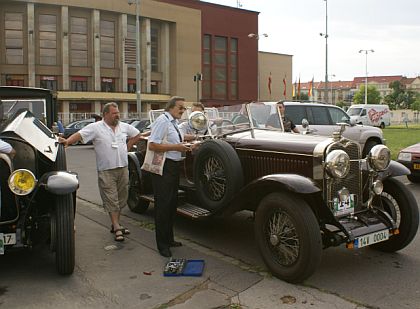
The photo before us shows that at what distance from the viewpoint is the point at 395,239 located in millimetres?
5309

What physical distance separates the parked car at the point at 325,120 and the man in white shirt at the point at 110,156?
283 inches

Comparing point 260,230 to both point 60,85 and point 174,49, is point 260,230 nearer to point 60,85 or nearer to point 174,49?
point 60,85

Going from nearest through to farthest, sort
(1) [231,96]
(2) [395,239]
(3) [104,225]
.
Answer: (2) [395,239], (3) [104,225], (1) [231,96]

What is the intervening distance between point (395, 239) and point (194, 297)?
2544 mm

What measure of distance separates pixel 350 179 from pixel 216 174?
1550 millimetres

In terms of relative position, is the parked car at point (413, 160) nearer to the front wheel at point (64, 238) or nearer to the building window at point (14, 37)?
the front wheel at point (64, 238)

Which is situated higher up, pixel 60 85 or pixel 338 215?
pixel 60 85

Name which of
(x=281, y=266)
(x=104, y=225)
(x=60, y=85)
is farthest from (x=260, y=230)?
(x=60, y=85)

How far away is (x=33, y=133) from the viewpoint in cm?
523

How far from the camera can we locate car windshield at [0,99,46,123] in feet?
20.9

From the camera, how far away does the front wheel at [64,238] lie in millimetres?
4559

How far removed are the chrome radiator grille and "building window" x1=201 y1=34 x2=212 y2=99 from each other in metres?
57.2

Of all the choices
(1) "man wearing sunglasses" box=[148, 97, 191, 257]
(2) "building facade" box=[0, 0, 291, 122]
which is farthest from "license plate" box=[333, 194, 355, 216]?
(2) "building facade" box=[0, 0, 291, 122]

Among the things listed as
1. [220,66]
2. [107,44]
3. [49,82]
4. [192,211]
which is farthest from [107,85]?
[192,211]
